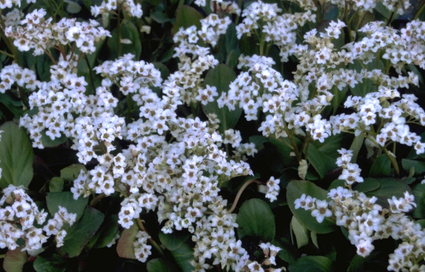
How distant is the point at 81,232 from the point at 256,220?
25.3 inches

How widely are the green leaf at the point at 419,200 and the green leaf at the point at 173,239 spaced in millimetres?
829

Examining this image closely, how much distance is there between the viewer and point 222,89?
2197mm

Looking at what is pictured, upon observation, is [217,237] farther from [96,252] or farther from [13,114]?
[13,114]

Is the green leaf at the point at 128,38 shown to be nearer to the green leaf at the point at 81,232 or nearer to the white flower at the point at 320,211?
the green leaf at the point at 81,232

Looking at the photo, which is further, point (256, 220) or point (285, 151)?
point (285, 151)

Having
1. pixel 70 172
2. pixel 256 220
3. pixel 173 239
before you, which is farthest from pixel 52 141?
pixel 256 220

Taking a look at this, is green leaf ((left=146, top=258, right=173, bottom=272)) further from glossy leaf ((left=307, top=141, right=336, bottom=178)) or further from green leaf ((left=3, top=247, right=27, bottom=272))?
glossy leaf ((left=307, top=141, right=336, bottom=178))

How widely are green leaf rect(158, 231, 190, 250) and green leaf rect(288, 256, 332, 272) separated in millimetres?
386

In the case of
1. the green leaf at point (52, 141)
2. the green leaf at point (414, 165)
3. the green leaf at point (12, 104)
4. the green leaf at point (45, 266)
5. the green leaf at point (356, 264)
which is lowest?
the green leaf at point (45, 266)

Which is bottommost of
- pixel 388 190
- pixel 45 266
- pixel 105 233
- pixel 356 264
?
pixel 45 266

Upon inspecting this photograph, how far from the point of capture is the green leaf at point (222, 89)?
2.17 meters

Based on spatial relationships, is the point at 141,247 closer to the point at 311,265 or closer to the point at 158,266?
the point at 158,266

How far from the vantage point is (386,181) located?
1811 millimetres

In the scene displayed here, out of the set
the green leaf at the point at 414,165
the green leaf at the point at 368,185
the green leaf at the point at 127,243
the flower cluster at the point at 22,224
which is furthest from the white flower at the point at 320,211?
the flower cluster at the point at 22,224
